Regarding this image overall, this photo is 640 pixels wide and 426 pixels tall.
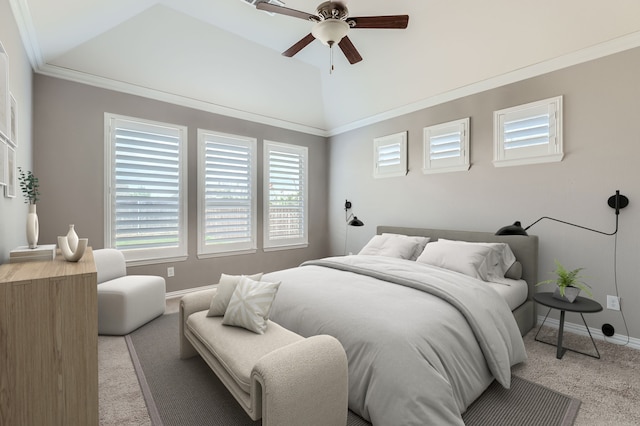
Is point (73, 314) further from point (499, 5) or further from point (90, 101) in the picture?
point (499, 5)

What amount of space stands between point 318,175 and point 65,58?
12.5ft

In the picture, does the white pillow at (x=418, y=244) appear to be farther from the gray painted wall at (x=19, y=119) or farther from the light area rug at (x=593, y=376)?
the gray painted wall at (x=19, y=119)

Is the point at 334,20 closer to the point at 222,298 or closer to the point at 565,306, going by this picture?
the point at 222,298

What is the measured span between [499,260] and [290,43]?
3.70 meters

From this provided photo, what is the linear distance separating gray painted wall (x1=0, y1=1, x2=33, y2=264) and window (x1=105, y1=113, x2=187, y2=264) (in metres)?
0.77

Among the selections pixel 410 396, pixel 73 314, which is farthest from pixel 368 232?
pixel 73 314

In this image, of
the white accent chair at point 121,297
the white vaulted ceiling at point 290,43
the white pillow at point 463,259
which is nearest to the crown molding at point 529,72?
the white vaulted ceiling at point 290,43

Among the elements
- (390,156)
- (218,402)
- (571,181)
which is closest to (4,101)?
(218,402)

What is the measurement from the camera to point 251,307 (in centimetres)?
195

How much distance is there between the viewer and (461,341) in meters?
1.80

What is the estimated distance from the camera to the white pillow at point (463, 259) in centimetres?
291

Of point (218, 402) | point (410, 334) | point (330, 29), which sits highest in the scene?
point (330, 29)

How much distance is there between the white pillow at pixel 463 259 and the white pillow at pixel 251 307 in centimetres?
192

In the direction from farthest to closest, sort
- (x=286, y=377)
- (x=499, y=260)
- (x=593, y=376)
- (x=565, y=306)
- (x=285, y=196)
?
(x=285, y=196)
(x=499, y=260)
(x=565, y=306)
(x=593, y=376)
(x=286, y=377)
